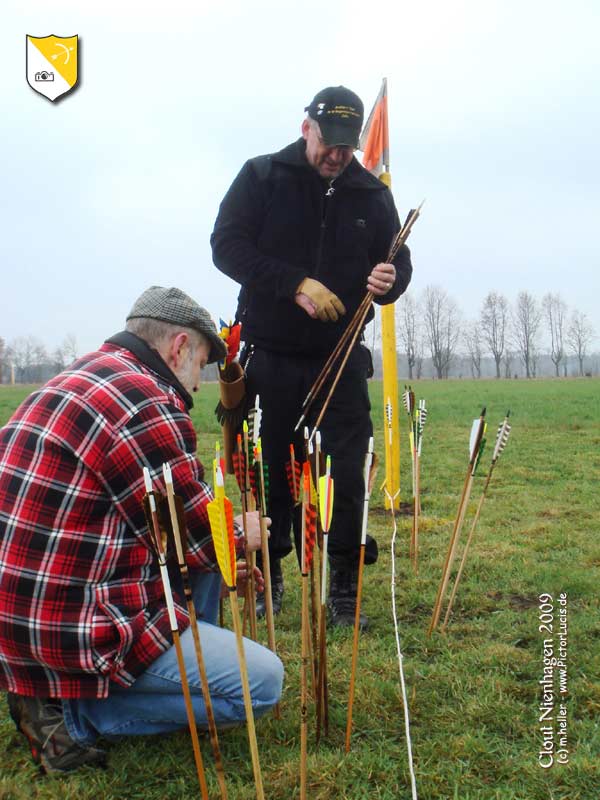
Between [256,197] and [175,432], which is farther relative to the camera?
[256,197]

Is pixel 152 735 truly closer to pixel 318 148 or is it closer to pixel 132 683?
pixel 132 683

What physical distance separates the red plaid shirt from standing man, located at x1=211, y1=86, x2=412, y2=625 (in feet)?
4.57

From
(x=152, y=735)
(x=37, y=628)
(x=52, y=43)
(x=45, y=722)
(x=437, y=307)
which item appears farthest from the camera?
(x=437, y=307)

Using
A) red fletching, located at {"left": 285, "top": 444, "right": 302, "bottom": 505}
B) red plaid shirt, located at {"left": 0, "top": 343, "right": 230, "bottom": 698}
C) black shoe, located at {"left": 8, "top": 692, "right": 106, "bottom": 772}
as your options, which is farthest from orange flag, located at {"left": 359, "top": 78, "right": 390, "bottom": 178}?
black shoe, located at {"left": 8, "top": 692, "right": 106, "bottom": 772}

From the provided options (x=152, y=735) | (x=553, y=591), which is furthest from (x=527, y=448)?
(x=152, y=735)

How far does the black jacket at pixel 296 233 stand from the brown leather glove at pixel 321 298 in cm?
23

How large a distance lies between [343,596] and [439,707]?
3.33 ft

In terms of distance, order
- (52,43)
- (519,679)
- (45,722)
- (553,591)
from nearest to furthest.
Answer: (45,722)
(519,679)
(553,591)
(52,43)

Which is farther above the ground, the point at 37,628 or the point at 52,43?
the point at 52,43

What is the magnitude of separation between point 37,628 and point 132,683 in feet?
1.17

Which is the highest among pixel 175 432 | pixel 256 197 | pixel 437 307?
pixel 437 307

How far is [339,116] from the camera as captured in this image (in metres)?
3.32

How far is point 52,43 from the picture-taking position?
5898 mm

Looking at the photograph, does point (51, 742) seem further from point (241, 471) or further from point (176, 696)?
point (241, 471)
